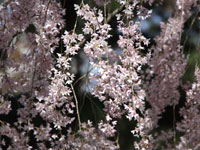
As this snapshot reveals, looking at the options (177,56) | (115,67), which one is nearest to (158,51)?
(177,56)

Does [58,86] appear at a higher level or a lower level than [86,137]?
higher

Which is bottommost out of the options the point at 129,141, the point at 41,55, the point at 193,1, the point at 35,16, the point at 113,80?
the point at 129,141

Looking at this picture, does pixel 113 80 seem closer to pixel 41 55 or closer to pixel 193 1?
pixel 41 55

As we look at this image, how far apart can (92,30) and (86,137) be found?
530mm

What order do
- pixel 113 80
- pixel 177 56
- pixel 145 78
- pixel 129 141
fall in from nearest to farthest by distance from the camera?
pixel 113 80, pixel 177 56, pixel 145 78, pixel 129 141

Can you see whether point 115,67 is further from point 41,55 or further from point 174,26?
point 174,26

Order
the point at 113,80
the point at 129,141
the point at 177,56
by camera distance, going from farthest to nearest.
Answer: the point at 129,141, the point at 177,56, the point at 113,80

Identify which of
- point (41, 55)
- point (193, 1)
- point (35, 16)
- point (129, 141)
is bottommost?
point (129, 141)

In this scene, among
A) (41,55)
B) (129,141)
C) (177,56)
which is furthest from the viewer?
(129,141)

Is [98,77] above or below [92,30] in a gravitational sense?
below

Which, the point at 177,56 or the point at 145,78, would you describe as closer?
the point at 177,56

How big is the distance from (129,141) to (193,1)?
265 cm

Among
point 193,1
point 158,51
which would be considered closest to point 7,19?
point 158,51

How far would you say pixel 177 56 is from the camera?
266 centimetres
